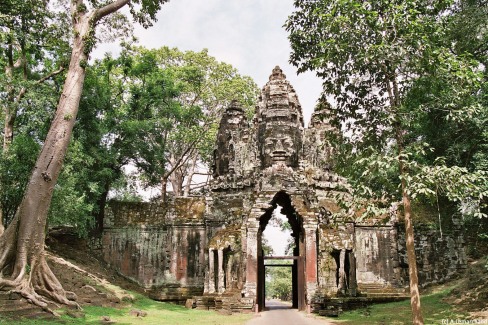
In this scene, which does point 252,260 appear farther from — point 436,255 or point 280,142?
point 436,255

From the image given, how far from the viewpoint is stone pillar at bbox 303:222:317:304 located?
49.4 feet

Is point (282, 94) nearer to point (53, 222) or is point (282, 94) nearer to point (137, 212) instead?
point (137, 212)

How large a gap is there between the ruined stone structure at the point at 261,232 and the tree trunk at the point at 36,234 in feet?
21.5

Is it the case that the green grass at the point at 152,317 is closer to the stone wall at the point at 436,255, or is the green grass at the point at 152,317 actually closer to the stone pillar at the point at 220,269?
the stone pillar at the point at 220,269

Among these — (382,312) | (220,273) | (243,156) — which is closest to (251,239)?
(220,273)

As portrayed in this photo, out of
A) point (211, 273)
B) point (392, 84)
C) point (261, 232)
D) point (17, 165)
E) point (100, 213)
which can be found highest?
point (392, 84)

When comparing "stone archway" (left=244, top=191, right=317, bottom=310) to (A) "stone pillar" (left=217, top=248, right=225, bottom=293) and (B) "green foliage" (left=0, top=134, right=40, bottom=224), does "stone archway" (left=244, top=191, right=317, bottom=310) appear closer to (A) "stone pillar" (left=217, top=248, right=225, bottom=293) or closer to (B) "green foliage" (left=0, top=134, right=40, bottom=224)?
(A) "stone pillar" (left=217, top=248, right=225, bottom=293)

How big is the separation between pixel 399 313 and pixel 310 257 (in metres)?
3.33

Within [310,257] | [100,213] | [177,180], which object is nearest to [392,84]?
[310,257]

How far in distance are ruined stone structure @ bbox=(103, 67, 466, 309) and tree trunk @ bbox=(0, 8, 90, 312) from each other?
657cm

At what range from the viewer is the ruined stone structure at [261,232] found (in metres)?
16.2

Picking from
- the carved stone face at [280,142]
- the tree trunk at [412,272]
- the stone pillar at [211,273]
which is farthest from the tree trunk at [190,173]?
the tree trunk at [412,272]

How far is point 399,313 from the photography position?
13695 millimetres

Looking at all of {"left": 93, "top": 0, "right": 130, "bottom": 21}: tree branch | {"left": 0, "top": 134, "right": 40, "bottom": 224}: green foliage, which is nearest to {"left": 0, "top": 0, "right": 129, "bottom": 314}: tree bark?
{"left": 93, "top": 0, "right": 130, "bottom": 21}: tree branch
